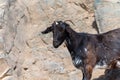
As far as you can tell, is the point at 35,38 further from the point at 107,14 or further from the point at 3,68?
the point at 107,14

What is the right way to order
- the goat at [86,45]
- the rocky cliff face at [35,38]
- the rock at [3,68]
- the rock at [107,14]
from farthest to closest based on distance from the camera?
the rock at [107,14], the rocky cliff face at [35,38], the rock at [3,68], the goat at [86,45]

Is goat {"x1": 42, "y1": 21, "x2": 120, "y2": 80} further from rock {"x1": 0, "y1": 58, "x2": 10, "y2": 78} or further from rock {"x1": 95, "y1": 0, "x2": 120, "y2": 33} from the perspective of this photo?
rock {"x1": 0, "y1": 58, "x2": 10, "y2": 78}

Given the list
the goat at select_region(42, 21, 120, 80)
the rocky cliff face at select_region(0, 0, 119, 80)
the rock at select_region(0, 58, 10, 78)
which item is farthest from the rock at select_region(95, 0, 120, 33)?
the rock at select_region(0, 58, 10, 78)

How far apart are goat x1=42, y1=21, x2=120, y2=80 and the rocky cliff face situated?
1.35 m

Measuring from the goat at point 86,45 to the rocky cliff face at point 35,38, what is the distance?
1.35m

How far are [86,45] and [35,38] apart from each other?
7.50ft

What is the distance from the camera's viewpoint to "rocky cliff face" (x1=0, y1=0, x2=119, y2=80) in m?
10.5

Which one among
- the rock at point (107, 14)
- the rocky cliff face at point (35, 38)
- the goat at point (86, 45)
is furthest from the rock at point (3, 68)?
the rock at point (107, 14)

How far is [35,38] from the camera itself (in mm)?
11367

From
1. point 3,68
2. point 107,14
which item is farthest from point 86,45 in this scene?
point 3,68

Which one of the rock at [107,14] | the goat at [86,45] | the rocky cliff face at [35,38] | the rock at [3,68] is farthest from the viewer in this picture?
the rock at [107,14]

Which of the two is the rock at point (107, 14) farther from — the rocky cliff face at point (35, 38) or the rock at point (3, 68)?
the rock at point (3, 68)

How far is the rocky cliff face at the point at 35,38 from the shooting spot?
1046 centimetres

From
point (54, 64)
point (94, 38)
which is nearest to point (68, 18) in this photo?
point (54, 64)
